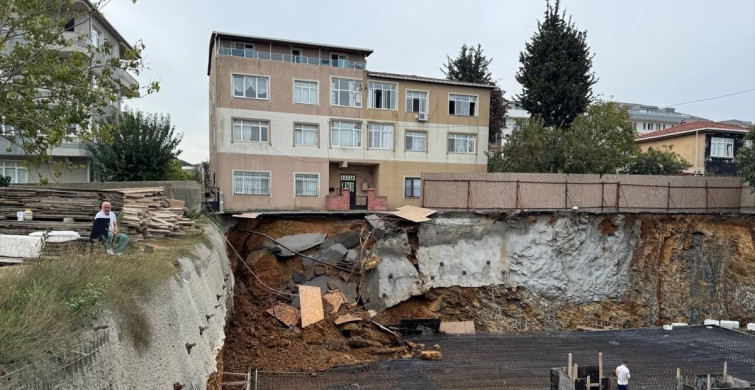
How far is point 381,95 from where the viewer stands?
29.1m

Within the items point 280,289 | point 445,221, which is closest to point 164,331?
point 280,289

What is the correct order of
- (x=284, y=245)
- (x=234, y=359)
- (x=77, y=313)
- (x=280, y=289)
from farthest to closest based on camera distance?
(x=284, y=245), (x=280, y=289), (x=234, y=359), (x=77, y=313)

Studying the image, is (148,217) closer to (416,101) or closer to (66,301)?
(66,301)

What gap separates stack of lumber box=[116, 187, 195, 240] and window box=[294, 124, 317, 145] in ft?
41.9

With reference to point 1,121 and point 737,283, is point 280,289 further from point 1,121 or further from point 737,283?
point 737,283

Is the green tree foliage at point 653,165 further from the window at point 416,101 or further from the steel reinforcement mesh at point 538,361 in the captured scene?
the steel reinforcement mesh at point 538,361

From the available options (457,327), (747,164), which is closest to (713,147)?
(747,164)

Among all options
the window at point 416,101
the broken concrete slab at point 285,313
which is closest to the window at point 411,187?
the window at point 416,101

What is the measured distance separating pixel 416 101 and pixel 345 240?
1306 cm

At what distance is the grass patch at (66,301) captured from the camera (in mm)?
4105

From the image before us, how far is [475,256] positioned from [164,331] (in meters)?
16.5

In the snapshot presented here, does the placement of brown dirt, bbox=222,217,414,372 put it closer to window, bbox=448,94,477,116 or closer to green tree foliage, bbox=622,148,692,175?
window, bbox=448,94,477,116

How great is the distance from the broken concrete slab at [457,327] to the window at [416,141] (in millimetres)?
13710

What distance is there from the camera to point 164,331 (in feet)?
22.1
